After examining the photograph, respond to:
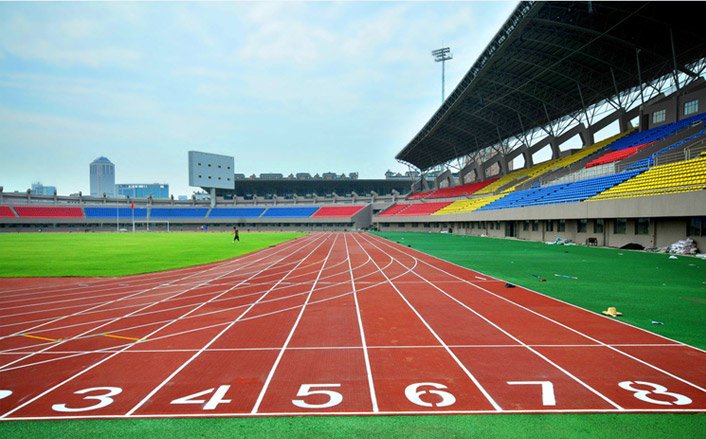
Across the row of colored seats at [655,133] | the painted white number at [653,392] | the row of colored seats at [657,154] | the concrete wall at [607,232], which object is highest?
the row of colored seats at [655,133]

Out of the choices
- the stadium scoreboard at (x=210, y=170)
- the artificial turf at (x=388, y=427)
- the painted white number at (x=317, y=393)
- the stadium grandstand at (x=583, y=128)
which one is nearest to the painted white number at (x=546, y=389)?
the artificial turf at (x=388, y=427)

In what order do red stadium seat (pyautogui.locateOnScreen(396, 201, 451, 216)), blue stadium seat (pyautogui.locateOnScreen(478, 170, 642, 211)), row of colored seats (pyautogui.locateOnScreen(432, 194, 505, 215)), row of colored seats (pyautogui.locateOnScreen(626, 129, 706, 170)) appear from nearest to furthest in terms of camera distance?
1. row of colored seats (pyautogui.locateOnScreen(626, 129, 706, 170))
2. blue stadium seat (pyautogui.locateOnScreen(478, 170, 642, 211))
3. row of colored seats (pyautogui.locateOnScreen(432, 194, 505, 215))
4. red stadium seat (pyautogui.locateOnScreen(396, 201, 451, 216))

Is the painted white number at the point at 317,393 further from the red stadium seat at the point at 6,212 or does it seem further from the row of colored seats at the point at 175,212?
the red stadium seat at the point at 6,212

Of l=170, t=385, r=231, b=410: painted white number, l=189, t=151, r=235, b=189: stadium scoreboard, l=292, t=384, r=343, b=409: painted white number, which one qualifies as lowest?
l=292, t=384, r=343, b=409: painted white number

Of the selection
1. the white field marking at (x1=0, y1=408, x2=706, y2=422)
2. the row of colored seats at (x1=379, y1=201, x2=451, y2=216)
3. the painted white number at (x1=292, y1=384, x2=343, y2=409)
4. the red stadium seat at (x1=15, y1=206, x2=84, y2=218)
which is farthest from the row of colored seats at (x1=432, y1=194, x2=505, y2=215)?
the red stadium seat at (x1=15, y1=206, x2=84, y2=218)

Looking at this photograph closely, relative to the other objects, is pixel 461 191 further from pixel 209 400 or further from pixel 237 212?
pixel 209 400

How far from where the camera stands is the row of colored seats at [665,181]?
19.8 meters

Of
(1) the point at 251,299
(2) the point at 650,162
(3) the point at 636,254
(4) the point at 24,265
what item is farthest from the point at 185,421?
(2) the point at 650,162

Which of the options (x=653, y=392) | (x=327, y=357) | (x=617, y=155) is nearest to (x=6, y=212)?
(x=327, y=357)

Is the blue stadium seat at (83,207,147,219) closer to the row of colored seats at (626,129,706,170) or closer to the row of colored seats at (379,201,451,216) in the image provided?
the row of colored seats at (379,201,451,216)

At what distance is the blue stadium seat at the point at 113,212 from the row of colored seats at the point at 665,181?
90461 millimetres

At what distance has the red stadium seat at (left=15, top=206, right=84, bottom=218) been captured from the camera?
78.7 m

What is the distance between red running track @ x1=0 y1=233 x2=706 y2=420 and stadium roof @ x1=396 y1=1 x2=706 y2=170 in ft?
84.2

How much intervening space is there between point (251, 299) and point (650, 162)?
29056mm
